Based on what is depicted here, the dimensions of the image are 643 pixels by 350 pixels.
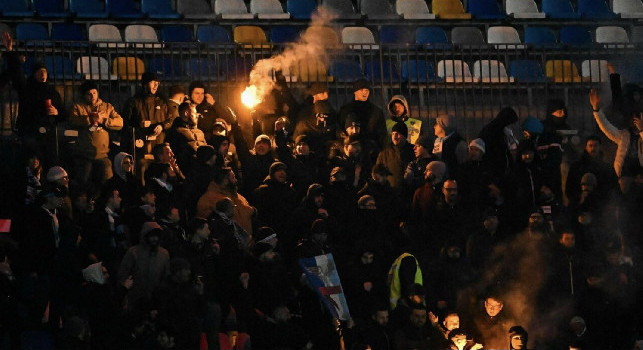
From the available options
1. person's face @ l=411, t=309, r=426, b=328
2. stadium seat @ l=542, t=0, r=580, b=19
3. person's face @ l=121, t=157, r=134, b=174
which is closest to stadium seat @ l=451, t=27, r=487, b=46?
stadium seat @ l=542, t=0, r=580, b=19

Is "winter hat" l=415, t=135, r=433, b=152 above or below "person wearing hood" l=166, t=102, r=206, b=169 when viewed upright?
below

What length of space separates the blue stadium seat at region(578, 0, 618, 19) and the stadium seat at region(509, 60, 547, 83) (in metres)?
2.54

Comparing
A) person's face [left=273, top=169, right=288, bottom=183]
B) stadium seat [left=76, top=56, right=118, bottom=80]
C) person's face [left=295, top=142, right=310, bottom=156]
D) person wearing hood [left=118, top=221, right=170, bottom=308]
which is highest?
stadium seat [left=76, top=56, right=118, bottom=80]

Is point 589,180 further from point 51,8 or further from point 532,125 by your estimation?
point 51,8

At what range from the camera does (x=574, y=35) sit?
95.0 feet

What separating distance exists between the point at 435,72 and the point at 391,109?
223 centimetres

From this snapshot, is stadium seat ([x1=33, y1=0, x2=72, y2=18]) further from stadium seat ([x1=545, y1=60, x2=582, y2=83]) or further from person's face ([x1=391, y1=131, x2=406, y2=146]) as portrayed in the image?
stadium seat ([x1=545, y1=60, x2=582, y2=83])

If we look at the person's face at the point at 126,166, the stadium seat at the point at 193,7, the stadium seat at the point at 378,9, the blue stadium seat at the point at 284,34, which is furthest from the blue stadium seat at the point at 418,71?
the person's face at the point at 126,166

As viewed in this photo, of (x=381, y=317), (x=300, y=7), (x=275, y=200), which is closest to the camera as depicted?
(x=381, y=317)

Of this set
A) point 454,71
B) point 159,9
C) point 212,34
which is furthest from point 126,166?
point 159,9

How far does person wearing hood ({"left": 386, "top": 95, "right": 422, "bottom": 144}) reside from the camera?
23.2m

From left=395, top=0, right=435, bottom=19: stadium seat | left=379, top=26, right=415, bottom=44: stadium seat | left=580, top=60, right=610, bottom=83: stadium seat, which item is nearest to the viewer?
left=580, top=60, right=610, bottom=83: stadium seat

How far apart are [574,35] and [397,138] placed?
24.2 ft

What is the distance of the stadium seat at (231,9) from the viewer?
2791 centimetres
